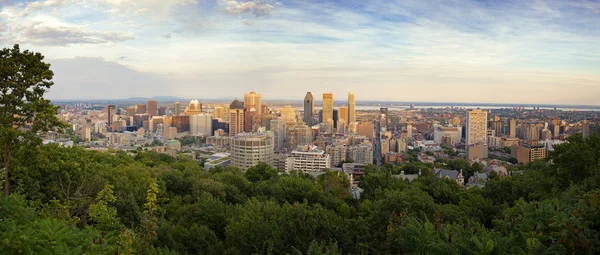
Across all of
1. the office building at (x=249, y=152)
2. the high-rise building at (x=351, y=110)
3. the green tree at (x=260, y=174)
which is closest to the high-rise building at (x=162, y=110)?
the high-rise building at (x=351, y=110)

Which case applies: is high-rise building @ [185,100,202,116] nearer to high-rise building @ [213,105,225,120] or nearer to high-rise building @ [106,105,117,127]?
high-rise building @ [213,105,225,120]

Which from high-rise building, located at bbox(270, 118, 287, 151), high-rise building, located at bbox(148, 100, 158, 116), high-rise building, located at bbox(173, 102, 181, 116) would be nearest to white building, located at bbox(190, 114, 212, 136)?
high-rise building, located at bbox(173, 102, 181, 116)

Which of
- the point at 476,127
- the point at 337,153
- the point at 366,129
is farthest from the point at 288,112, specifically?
the point at 476,127

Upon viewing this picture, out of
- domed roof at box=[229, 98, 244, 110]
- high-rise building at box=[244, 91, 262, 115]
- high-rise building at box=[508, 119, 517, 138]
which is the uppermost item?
high-rise building at box=[244, 91, 262, 115]

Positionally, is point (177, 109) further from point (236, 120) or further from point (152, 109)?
point (236, 120)

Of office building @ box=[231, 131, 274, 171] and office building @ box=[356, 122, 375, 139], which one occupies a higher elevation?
office building @ box=[356, 122, 375, 139]

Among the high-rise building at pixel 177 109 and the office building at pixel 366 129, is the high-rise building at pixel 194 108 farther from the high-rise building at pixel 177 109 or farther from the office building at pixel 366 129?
the office building at pixel 366 129

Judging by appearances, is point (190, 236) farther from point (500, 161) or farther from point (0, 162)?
point (500, 161)

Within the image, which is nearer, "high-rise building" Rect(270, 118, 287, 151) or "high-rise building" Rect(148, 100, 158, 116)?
"high-rise building" Rect(270, 118, 287, 151)
